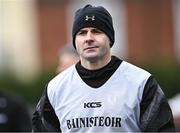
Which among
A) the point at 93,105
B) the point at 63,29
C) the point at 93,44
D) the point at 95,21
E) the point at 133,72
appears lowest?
the point at 63,29

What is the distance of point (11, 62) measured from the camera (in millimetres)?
29500

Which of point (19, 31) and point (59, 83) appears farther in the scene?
point (19, 31)

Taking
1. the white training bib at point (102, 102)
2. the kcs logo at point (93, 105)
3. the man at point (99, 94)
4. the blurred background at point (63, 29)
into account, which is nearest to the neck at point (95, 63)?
the man at point (99, 94)

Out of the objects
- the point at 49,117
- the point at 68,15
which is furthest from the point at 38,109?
the point at 68,15

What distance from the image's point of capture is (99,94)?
20.5 ft

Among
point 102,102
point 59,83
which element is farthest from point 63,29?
point 102,102

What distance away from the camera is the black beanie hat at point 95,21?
6371 millimetres

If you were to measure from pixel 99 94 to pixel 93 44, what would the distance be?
0.34 metres

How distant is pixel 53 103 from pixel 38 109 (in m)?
0.15

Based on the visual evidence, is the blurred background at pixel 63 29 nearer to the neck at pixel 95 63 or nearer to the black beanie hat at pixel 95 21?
the black beanie hat at pixel 95 21

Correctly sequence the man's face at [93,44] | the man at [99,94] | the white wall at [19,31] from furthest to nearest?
1. the white wall at [19,31]
2. the man's face at [93,44]
3. the man at [99,94]

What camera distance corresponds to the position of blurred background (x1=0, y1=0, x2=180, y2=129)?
29094 millimetres

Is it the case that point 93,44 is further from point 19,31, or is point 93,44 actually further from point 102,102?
point 19,31

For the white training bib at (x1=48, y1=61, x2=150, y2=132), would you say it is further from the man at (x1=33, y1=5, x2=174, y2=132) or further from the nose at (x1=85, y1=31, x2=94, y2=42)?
the nose at (x1=85, y1=31, x2=94, y2=42)
